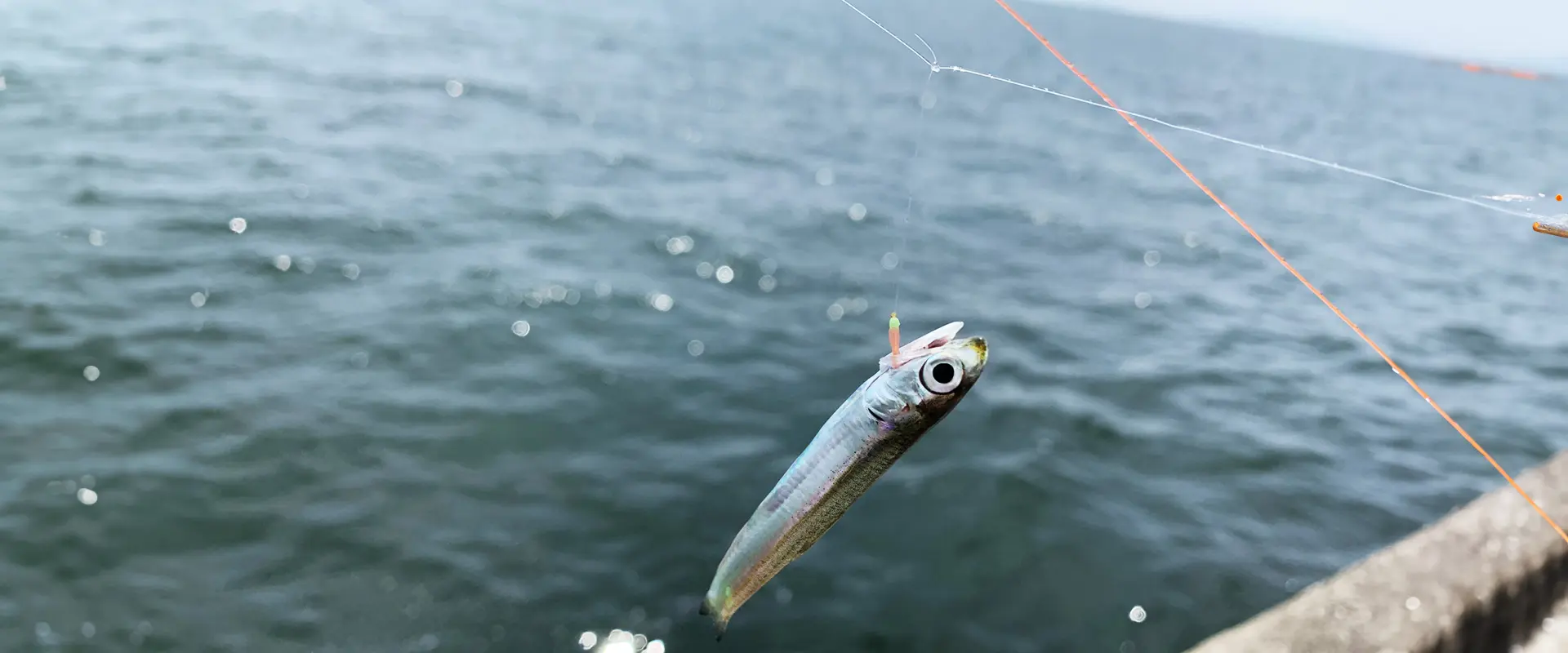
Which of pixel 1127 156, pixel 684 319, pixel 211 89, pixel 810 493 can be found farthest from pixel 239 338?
pixel 1127 156

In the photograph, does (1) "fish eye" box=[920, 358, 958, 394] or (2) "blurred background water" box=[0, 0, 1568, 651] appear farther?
(2) "blurred background water" box=[0, 0, 1568, 651]

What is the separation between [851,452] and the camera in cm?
272

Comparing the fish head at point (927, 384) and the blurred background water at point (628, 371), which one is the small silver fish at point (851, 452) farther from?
the blurred background water at point (628, 371)

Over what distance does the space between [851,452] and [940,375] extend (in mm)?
365

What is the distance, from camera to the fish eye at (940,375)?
8.41ft

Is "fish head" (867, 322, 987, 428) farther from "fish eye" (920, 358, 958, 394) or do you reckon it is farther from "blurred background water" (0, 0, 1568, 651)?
"blurred background water" (0, 0, 1568, 651)

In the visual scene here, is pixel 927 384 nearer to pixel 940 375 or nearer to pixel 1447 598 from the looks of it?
pixel 940 375

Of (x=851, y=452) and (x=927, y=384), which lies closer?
(x=927, y=384)

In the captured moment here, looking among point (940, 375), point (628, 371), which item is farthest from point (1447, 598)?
point (628, 371)

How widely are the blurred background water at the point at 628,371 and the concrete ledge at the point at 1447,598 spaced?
2.83m

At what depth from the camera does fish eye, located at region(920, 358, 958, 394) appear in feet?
8.41

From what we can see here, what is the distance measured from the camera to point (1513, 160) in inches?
1843

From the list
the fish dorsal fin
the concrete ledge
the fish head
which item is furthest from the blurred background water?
the fish head

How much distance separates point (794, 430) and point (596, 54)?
35.7 meters
